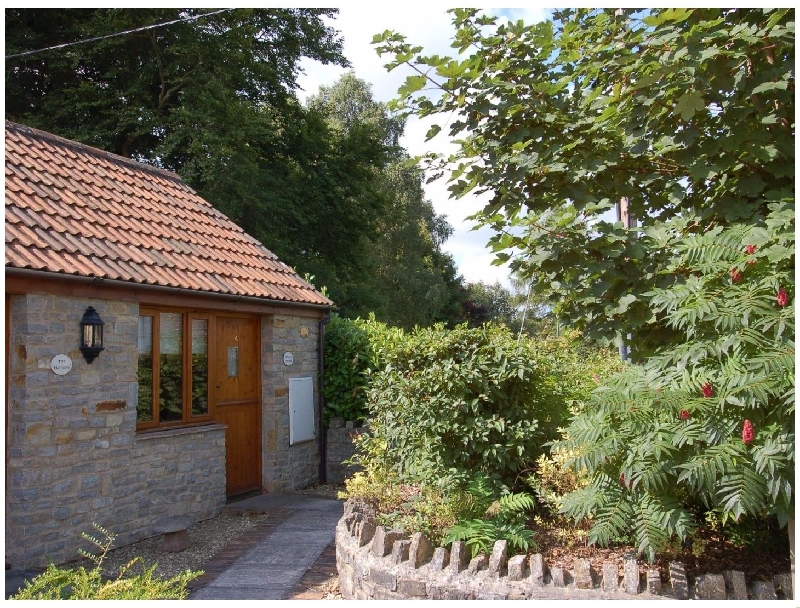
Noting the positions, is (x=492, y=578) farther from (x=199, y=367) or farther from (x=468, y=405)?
(x=199, y=367)

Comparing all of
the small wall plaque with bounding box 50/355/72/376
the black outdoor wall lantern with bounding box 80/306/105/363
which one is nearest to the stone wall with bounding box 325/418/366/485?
the black outdoor wall lantern with bounding box 80/306/105/363

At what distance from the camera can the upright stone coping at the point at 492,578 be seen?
12.6ft

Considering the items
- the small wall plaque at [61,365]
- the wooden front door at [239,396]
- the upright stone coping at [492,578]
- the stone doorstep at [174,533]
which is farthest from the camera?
the wooden front door at [239,396]

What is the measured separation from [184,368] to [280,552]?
8.28 ft

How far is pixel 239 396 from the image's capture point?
336 inches

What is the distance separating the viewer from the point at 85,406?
6219 mm

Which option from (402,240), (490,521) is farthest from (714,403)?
(402,240)

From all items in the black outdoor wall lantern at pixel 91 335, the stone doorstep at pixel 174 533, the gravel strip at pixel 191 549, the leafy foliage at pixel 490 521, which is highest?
the black outdoor wall lantern at pixel 91 335

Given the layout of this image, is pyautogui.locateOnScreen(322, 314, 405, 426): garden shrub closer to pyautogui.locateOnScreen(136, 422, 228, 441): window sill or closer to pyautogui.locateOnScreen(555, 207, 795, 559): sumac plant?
pyautogui.locateOnScreen(136, 422, 228, 441): window sill

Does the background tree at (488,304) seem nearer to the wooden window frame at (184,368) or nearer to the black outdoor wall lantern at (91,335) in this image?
the wooden window frame at (184,368)

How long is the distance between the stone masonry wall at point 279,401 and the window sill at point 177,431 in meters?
0.85

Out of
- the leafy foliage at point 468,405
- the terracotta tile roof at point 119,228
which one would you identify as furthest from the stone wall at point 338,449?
the leafy foliage at point 468,405

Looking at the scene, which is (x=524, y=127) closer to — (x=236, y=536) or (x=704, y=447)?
(x=704, y=447)

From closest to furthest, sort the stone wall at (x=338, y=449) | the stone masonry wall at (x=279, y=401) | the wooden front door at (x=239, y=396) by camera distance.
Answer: the wooden front door at (x=239, y=396) → the stone masonry wall at (x=279, y=401) → the stone wall at (x=338, y=449)
